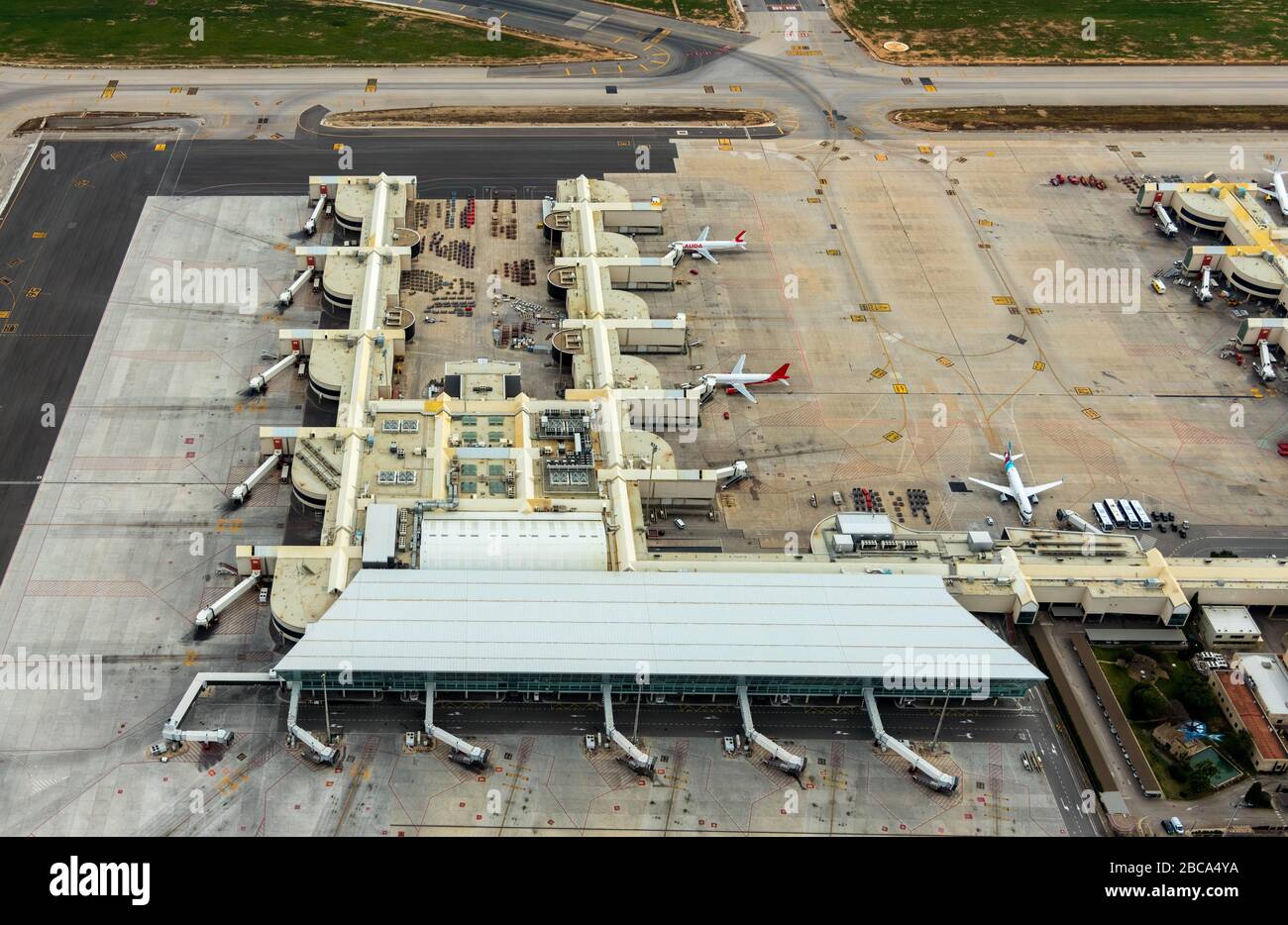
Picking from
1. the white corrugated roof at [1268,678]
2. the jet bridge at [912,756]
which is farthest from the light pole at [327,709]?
the white corrugated roof at [1268,678]

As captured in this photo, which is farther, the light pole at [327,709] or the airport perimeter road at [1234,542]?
the airport perimeter road at [1234,542]

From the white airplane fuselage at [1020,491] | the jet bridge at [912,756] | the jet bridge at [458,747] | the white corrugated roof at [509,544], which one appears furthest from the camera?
the white airplane fuselage at [1020,491]

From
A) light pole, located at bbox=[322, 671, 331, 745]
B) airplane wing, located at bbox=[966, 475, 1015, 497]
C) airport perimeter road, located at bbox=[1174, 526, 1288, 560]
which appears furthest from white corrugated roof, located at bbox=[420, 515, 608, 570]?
airport perimeter road, located at bbox=[1174, 526, 1288, 560]

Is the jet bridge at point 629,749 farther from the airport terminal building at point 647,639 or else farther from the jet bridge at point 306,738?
the jet bridge at point 306,738

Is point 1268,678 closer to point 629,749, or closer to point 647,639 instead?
point 647,639

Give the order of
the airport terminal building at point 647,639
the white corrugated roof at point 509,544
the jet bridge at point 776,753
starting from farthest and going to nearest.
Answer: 1. the white corrugated roof at point 509,544
2. the airport terminal building at point 647,639
3. the jet bridge at point 776,753
